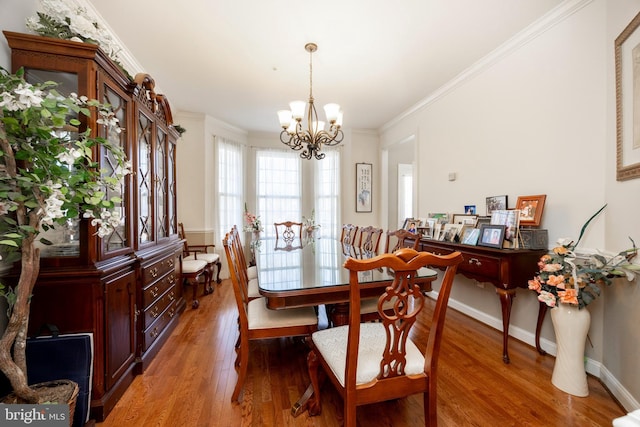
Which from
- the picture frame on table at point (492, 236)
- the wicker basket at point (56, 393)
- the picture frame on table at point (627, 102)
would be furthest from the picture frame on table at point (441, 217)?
the wicker basket at point (56, 393)

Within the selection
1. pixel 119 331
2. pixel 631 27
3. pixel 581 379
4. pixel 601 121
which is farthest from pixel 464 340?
pixel 119 331

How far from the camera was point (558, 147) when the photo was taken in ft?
6.56

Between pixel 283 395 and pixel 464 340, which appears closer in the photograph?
pixel 283 395

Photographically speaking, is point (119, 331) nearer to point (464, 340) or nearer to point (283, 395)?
point (283, 395)

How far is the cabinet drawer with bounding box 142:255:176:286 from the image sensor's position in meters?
1.95

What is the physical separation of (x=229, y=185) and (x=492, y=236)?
13.1 feet

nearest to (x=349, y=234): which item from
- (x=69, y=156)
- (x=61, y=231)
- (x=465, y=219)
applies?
(x=465, y=219)

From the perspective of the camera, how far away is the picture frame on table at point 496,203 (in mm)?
2379

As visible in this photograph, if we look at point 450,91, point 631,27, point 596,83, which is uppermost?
point 450,91

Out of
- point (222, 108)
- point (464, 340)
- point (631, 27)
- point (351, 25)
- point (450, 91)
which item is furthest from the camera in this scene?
point (222, 108)

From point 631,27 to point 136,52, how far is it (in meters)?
3.75

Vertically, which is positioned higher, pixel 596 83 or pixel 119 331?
pixel 596 83

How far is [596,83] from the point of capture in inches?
69.2

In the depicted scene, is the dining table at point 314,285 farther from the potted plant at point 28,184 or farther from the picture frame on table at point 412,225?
the picture frame on table at point 412,225
